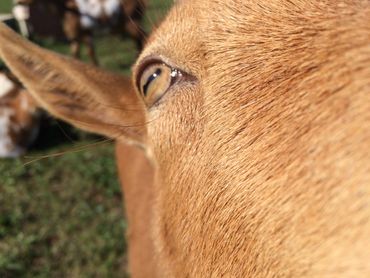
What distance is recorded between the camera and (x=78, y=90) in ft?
9.82

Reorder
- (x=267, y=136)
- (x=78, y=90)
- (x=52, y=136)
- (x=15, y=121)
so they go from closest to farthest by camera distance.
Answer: (x=267, y=136), (x=78, y=90), (x=15, y=121), (x=52, y=136)

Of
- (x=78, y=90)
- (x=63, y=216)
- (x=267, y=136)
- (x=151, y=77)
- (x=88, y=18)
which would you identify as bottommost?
(x=88, y=18)

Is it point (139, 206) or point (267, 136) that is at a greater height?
point (267, 136)

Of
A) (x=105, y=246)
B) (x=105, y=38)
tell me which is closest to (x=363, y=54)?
(x=105, y=246)

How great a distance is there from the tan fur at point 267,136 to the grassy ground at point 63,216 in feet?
11.1

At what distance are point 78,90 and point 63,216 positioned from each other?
457 cm

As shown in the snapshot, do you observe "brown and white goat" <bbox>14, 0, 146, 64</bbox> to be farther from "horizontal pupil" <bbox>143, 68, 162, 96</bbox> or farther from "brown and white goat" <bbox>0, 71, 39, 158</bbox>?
"horizontal pupil" <bbox>143, 68, 162, 96</bbox>

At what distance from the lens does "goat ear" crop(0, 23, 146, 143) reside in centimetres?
286

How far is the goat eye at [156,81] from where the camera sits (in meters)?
2.20

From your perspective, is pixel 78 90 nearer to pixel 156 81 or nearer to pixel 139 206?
pixel 156 81

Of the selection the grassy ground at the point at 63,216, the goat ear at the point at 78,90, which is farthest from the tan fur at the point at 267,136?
the grassy ground at the point at 63,216

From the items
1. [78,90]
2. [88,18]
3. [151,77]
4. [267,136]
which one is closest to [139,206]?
[78,90]

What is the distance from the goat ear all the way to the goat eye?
36 centimetres

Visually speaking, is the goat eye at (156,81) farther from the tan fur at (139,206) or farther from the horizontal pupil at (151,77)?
the tan fur at (139,206)
